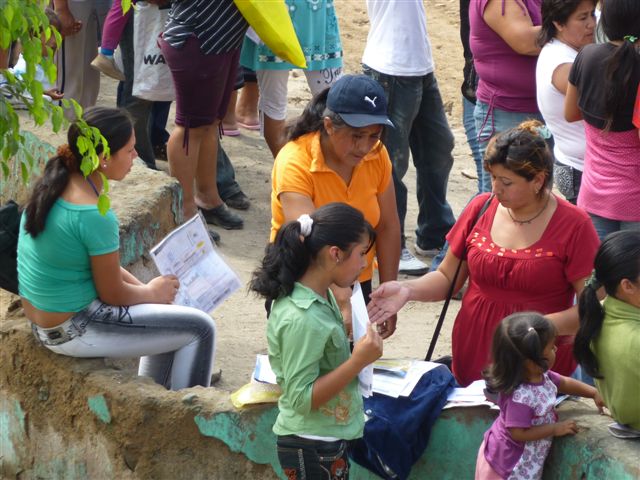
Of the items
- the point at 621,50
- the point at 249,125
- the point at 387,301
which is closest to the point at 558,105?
the point at 621,50

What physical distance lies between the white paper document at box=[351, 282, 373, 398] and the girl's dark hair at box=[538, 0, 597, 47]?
2094 millimetres

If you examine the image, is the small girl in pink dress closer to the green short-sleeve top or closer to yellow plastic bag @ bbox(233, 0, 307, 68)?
the green short-sleeve top

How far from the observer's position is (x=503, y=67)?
238 inches

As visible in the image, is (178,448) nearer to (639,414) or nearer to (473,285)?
(473,285)

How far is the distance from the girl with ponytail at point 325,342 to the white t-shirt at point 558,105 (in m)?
1.91

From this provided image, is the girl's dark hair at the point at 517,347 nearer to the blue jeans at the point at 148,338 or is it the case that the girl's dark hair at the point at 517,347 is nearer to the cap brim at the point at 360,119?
the cap brim at the point at 360,119

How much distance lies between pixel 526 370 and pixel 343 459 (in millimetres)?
670

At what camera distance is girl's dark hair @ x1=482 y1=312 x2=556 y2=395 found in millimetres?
3771

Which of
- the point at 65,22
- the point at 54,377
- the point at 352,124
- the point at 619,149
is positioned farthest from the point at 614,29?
the point at 65,22

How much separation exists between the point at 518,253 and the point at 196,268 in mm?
1414

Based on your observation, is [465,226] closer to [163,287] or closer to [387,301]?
[387,301]

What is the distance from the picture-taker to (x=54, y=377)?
4.69m

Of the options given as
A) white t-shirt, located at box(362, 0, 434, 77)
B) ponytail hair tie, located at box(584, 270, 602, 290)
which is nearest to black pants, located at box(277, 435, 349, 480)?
ponytail hair tie, located at box(584, 270, 602, 290)

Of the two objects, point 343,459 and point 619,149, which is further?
point 619,149
